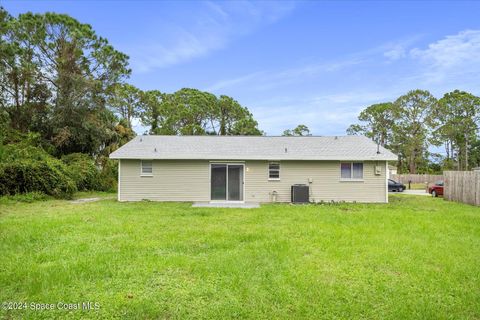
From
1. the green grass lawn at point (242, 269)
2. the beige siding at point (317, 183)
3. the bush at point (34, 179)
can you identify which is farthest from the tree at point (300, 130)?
the green grass lawn at point (242, 269)

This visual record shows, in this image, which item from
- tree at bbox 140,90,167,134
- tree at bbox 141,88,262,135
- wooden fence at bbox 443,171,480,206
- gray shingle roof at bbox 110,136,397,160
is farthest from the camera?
tree at bbox 140,90,167,134

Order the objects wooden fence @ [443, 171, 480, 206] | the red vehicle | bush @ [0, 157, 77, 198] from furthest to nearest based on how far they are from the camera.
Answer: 1. the red vehicle
2. bush @ [0, 157, 77, 198]
3. wooden fence @ [443, 171, 480, 206]

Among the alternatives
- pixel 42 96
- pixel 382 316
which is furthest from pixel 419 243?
pixel 42 96

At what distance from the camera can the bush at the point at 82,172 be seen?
18.3 metres

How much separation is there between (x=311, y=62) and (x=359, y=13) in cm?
598

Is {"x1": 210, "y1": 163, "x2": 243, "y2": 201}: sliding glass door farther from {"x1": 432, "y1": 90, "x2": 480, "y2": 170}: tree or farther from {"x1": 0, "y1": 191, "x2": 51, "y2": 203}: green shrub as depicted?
{"x1": 432, "y1": 90, "x2": 480, "y2": 170}: tree

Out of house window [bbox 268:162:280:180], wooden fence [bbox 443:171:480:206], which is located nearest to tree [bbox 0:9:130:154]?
house window [bbox 268:162:280:180]

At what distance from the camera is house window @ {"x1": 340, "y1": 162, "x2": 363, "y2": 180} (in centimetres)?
1525

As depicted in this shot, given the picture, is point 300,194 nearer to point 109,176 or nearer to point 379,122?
point 109,176

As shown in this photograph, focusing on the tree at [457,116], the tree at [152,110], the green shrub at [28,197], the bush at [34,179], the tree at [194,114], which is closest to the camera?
the green shrub at [28,197]

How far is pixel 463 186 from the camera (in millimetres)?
15148

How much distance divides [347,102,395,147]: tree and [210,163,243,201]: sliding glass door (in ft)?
122

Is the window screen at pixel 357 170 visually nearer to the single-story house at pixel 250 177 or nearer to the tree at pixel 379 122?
the single-story house at pixel 250 177

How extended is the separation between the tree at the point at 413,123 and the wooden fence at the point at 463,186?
30615 mm
